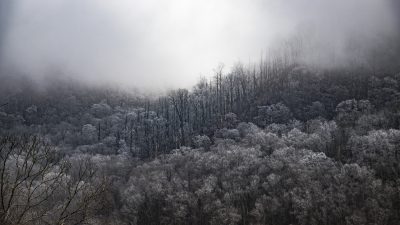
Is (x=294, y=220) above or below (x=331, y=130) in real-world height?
below

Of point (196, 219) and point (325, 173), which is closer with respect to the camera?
point (196, 219)

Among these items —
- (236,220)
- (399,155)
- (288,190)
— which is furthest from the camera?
(399,155)

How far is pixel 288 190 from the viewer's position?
401 feet

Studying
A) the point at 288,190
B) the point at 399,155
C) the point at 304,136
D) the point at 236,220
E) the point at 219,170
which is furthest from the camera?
the point at 304,136

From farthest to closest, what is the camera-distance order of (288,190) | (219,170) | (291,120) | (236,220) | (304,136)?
(291,120) < (304,136) < (219,170) < (288,190) < (236,220)

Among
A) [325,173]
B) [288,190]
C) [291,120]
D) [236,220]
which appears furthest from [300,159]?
[291,120]

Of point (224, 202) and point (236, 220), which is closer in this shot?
point (236, 220)

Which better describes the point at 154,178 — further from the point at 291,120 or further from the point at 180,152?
the point at 291,120

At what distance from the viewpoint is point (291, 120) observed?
638 ft

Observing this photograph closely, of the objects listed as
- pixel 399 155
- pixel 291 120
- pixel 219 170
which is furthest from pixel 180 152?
pixel 399 155

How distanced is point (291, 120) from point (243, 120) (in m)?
20.7

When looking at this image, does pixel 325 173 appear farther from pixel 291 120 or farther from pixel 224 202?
pixel 291 120

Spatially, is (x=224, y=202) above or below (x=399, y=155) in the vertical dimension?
below

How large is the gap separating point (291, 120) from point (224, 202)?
264 feet
